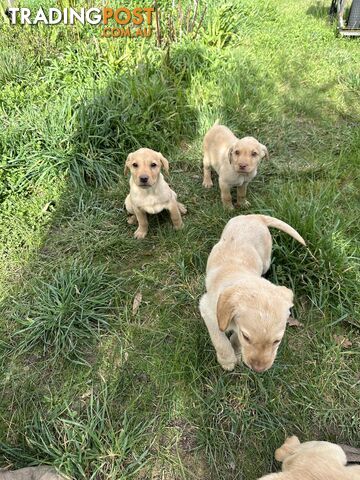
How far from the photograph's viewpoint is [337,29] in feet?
22.1

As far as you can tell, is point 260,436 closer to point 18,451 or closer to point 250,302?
point 250,302

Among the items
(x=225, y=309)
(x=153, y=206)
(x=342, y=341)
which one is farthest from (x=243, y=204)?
(x=225, y=309)

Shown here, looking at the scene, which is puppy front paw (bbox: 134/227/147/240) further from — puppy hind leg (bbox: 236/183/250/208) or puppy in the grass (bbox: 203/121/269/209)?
puppy hind leg (bbox: 236/183/250/208)

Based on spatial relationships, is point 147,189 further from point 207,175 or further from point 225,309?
point 225,309

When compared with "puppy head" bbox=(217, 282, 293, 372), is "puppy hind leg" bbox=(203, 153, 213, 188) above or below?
below

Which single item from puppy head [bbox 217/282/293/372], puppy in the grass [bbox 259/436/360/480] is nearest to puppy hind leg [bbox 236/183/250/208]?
puppy head [bbox 217/282/293/372]

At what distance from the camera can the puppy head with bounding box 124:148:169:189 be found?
332 cm

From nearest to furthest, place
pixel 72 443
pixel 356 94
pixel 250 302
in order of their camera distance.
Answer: pixel 250 302 < pixel 72 443 < pixel 356 94

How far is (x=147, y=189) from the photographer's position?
352cm

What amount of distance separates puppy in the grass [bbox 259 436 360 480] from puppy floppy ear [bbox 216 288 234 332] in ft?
2.36

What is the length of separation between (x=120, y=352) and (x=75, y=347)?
15.4 inches

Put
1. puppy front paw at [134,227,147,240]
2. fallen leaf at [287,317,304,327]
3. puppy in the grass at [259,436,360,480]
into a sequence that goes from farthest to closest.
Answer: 1. puppy front paw at [134,227,147,240]
2. fallen leaf at [287,317,304,327]
3. puppy in the grass at [259,436,360,480]

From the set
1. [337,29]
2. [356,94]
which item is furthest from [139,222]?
[337,29]

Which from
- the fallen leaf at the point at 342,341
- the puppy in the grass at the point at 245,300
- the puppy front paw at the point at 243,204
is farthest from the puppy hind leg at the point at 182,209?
the fallen leaf at the point at 342,341
